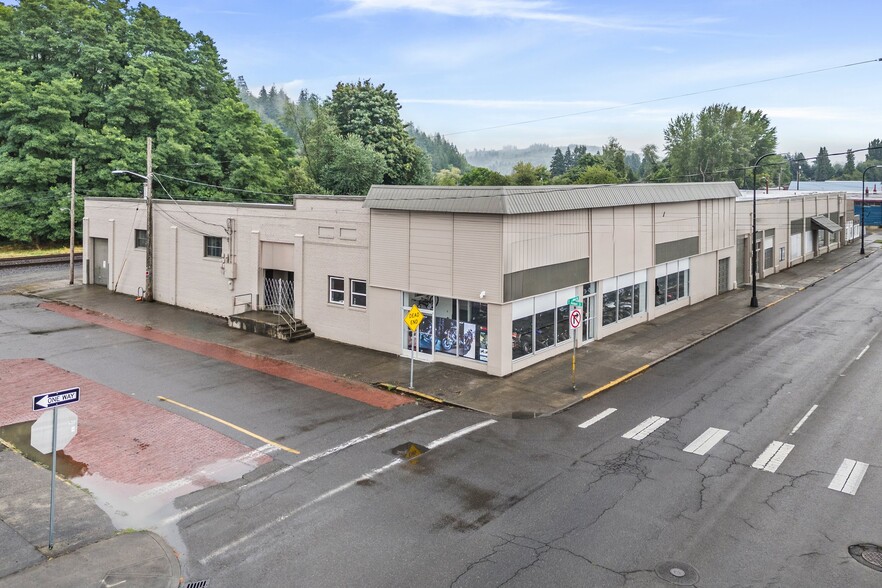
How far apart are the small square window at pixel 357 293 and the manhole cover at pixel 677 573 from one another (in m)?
17.1

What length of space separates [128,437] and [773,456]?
1534cm

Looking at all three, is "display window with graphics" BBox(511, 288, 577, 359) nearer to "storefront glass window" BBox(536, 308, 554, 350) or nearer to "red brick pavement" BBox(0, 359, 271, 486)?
"storefront glass window" BBox(536, 308, 554, 350)

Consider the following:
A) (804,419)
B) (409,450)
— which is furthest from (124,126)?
(804,419)

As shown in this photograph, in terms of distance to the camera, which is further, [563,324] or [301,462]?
[563,324]

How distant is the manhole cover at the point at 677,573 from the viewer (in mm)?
9742

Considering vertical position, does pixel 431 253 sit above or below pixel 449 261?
above

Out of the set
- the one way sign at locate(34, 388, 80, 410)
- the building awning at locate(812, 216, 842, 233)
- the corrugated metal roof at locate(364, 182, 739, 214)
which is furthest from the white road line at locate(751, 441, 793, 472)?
the building awning at locate(812, 216, 842, 233)

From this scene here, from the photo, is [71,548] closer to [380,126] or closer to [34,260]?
[34,260]

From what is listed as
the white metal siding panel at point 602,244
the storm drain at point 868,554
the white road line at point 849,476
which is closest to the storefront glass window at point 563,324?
the white metal siding panel at point 602,244

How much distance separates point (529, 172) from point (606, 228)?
70313 millimetres

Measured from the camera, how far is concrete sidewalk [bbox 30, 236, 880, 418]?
19.6 meters

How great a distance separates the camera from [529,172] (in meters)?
95.1

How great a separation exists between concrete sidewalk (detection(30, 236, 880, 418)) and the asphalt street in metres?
1.01

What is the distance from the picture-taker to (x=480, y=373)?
2177cm
